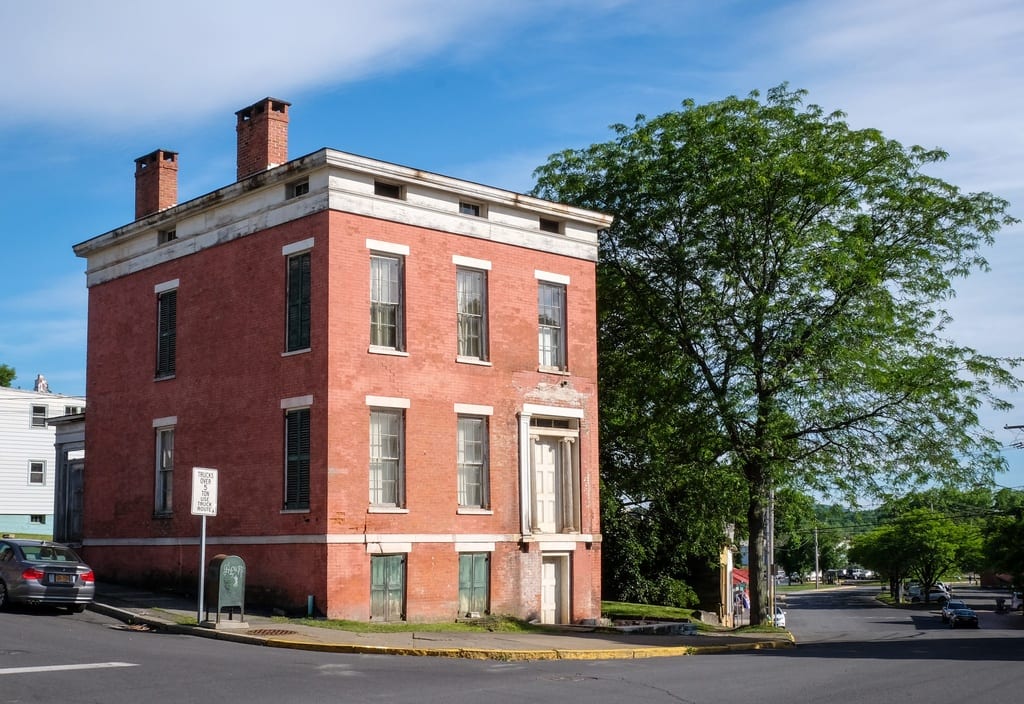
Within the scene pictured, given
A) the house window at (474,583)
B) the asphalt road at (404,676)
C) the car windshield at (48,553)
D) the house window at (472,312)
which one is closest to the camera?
the asphalt road at (404,676)

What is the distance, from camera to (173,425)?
27.4m

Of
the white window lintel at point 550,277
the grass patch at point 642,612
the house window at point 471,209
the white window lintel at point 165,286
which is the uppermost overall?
the house window at point 471,209

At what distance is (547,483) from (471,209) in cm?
693

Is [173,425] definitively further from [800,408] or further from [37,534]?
[37,534]

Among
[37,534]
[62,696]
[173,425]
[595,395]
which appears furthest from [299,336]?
[37,534]

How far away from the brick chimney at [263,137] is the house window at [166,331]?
11.6ft

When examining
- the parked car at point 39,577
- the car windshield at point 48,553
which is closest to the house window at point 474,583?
the parked car at point 39,577

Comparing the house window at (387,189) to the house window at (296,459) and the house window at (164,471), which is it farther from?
the house window at (164,471)

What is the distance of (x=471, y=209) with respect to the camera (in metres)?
26.8

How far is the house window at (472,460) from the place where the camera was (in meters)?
25.9

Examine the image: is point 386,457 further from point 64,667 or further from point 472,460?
point 64,667

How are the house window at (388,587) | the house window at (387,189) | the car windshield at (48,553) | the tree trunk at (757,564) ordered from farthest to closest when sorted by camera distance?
the tree trunk at (757,564) → the house window at (387,189) → the house window at (388,587) → the car windshield at (48,553)

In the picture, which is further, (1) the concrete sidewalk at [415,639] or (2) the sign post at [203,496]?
(2) the sign post at [203,496]

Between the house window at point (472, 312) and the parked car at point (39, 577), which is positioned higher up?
the house window at point (472, 312)
